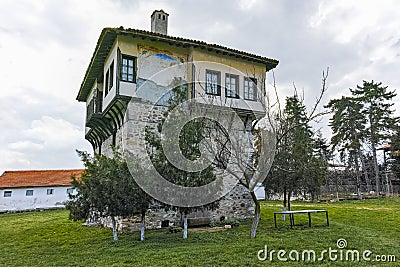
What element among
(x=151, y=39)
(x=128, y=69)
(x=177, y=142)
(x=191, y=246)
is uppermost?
(x=151, y=39)

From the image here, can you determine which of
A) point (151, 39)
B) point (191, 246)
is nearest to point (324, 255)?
point (191, 246)

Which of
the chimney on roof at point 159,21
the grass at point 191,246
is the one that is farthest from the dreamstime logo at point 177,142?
the chimney on roof at point 159,21

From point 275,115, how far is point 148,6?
30.3 feet

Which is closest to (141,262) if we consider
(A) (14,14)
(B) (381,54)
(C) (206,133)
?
(C) (206,133)

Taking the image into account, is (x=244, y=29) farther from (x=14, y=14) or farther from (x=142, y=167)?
(x=14, y=14)

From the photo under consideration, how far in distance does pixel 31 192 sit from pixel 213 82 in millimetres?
23019

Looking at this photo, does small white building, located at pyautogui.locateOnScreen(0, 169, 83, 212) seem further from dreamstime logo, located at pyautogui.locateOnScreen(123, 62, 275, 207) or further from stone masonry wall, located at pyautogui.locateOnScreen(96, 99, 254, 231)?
dreamstime logo, located at pyautogui.locateOnScreen(123, 62, 275, 207)

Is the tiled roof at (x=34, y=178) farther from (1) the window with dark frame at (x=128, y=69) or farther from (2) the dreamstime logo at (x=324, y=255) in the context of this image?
(2) the dreamstime logo at (x=324, y=255)

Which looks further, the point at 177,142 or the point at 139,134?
the point at 139,134

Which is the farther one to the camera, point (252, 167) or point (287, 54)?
point (287, 54)

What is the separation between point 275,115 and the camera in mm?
10984

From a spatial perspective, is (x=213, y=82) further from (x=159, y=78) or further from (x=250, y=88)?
(x=159, y=78)

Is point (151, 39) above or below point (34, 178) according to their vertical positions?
above

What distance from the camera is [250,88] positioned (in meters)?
15.6
